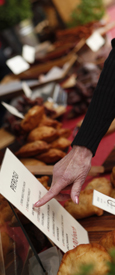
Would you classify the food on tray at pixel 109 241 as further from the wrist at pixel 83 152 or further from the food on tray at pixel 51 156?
the food on tray at pixel 51 156

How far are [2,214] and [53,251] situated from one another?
0.78ft

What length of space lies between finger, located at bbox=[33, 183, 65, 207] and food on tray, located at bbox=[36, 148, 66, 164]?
62 centimetres

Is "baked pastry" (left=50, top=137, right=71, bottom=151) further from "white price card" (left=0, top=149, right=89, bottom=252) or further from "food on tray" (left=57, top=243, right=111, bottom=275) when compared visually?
"food on tray" (left=57, top=243, right=111, bottom=275)

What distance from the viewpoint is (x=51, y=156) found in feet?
4.94

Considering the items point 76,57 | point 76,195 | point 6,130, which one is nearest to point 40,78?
point 76,57

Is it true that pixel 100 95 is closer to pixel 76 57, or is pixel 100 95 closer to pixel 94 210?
pixel 94 210

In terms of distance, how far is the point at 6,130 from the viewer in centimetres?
185

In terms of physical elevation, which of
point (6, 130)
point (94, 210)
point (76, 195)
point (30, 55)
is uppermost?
point (30, 55)

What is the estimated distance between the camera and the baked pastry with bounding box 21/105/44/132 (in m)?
1.78

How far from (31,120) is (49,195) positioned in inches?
39.5

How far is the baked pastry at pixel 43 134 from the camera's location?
1.69m

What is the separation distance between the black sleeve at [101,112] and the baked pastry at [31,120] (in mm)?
844

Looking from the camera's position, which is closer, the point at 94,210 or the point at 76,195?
the point at 76,195

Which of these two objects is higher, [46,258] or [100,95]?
[100,95]
